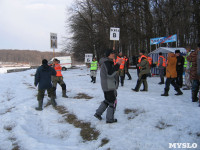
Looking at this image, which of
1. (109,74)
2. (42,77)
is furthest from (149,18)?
(109,74)

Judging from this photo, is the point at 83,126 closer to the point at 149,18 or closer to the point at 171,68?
the point at 171,68

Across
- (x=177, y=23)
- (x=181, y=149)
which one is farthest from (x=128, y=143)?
(x=177, y=23)

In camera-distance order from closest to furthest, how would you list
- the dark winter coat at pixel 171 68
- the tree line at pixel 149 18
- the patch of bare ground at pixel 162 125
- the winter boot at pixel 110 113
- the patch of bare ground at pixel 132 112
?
the patch of bare ground at pixel 162 125, the winter boot at pixel 110 113, the patch of bare ground at pixel 132 112, the dark winter coat at pixel 171 68, the tree line at pixel 149 18

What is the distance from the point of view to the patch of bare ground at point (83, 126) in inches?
176

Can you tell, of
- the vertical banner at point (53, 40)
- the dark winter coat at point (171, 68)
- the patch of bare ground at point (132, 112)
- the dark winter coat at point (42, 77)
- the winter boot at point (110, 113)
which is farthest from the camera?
the vertical banner at point (53, 40)

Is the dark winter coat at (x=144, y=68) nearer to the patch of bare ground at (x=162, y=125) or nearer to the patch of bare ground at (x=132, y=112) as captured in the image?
the patch of bare ground at (x=132, y=112)

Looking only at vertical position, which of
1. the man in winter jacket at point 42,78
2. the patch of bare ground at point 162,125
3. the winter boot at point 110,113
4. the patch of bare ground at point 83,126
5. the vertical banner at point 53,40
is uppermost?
the vertical banner at point 53,40

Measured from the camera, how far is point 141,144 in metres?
3.80

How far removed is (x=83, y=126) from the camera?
514 cm

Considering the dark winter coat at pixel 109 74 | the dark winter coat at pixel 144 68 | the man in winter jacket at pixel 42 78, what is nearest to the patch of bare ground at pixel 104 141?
the dark winter coat at pixel 109 74

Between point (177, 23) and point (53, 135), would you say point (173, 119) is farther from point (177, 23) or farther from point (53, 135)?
point (177, 23)

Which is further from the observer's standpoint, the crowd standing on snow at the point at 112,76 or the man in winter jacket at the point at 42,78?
the man in winter jacket at the point at 42,78

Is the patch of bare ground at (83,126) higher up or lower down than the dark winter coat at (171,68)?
lower down

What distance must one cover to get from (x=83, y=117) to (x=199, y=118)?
319cm
